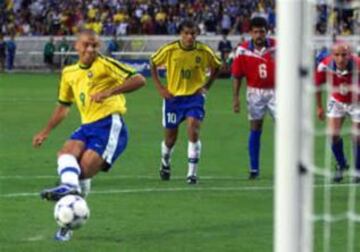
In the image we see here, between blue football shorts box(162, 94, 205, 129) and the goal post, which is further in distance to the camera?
blue football shorts box(162, 94, 205, 129)

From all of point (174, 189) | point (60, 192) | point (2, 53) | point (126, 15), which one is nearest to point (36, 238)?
point (60, 192)

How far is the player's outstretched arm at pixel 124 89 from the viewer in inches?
416

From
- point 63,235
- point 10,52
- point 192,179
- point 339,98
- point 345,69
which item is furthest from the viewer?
point 10,52

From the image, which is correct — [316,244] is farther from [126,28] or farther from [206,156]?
[126,28]

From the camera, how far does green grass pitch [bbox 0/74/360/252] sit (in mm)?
10148

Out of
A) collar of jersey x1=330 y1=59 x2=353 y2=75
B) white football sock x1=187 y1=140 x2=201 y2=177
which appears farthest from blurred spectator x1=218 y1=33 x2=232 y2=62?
collar of jersey x1=330 y1=59 x2=353 y2=75

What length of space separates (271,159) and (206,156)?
102 centimetres

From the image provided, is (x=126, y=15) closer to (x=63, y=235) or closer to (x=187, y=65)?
(x=187, y=65)

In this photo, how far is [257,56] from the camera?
615 inches

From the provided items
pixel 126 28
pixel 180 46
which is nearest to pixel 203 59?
pixel 180 46

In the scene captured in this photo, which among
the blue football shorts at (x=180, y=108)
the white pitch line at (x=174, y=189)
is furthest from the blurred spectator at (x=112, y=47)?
the white pitch line at (x=174, y=189)

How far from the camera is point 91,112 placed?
1103 cm

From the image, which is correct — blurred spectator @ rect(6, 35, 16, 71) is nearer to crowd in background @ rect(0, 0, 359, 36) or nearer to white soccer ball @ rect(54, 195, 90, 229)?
crowd in background @ rect(0, 0, 359, 36)

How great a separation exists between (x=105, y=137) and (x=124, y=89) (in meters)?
0.48
